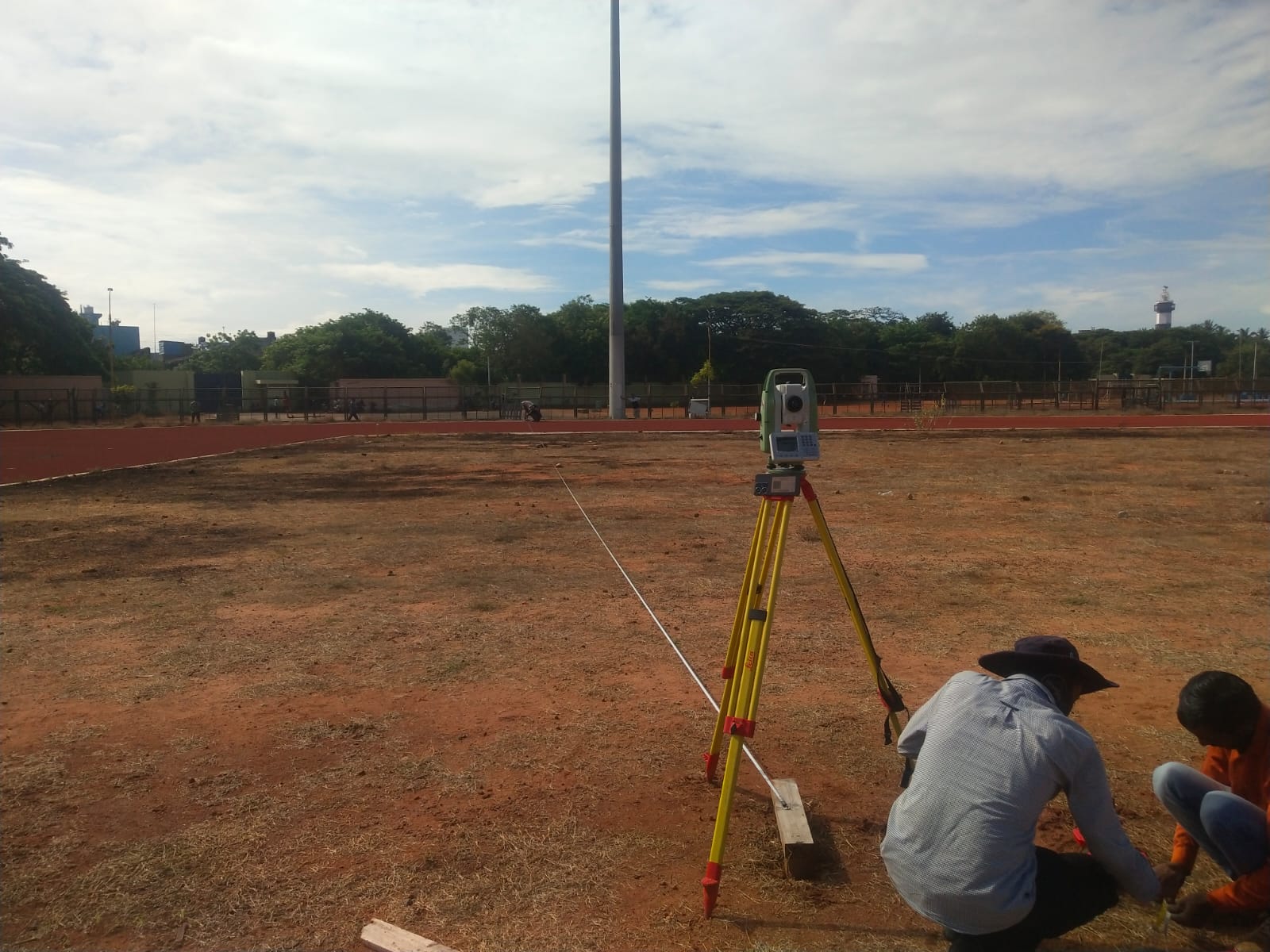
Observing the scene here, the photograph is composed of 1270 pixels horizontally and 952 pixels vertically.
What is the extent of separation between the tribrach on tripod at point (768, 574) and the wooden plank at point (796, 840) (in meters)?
0.02

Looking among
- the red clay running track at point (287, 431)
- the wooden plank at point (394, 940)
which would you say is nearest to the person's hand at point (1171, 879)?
the wooden plank at point (394, 940)

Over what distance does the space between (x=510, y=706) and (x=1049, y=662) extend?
10.5ft

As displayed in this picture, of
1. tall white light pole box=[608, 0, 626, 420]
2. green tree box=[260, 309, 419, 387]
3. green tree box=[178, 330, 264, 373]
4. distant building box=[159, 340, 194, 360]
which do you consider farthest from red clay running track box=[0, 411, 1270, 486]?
distant building box=[159, 340, 194, 360]

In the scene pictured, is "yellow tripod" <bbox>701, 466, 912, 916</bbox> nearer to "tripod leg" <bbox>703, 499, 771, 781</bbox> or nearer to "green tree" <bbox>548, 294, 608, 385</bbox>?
"tripod leg" <bbox>703, 499, 771, 781</bbox>

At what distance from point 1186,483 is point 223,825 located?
15.8 metres

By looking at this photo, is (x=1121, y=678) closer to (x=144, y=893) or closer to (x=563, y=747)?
(x=563, y=747)

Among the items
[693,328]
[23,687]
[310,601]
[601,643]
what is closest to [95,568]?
[310,601]

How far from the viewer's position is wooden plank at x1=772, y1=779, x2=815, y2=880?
3.28 metres

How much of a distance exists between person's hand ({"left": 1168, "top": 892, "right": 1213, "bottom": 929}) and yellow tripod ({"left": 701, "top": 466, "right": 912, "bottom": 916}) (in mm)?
868

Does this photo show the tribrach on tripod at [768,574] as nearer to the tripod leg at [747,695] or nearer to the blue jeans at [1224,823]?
the tripod leg at [747,695]

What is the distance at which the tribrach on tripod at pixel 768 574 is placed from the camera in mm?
3076

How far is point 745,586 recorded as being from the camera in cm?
362

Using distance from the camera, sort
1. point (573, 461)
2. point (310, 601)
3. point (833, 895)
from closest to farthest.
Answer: point (833, 895) < point (310, 601) < point (573, 461)

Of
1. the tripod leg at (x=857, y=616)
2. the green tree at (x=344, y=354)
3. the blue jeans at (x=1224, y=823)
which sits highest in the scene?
the green tree at (x=344, y=354)
